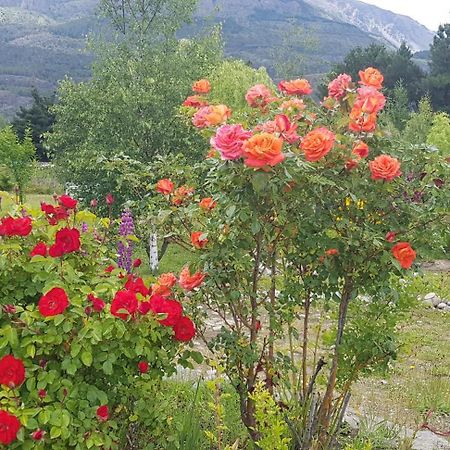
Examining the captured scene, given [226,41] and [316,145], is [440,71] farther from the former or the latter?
[226,41]

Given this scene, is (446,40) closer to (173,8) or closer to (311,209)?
(173,8)

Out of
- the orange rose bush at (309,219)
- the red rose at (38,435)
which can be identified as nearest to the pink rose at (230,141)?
the orange rose bush at (309,219)

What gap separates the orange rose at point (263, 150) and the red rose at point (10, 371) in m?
1.04

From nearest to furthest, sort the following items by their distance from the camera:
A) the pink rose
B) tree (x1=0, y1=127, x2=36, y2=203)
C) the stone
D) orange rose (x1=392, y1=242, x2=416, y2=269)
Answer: the pink rose < orange rose (x1=392, y1=242, x2=416, y2=269) < the stone < tree (x1=0, y1=127, x2=36, y2=203)

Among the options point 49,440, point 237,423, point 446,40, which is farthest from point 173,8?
point 446,40

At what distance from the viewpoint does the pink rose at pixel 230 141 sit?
2211mm

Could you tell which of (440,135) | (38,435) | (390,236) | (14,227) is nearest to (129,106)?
(390,236)

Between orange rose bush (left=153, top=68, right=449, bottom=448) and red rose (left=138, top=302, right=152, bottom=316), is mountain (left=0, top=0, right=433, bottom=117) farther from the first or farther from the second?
red rose (left=138, top=302, right=152, bottom=316)

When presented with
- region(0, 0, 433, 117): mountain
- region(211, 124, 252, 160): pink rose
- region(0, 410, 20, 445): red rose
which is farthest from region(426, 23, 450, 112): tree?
region(0, 410, 20, 445): red rose

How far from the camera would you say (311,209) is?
264 centimetres

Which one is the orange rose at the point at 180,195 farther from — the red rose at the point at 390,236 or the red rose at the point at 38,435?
the red rose at the point at 38,435

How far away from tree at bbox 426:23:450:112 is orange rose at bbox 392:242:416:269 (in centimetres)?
3104

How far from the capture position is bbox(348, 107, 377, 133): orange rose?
257cm

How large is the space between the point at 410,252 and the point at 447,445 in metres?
1.85
